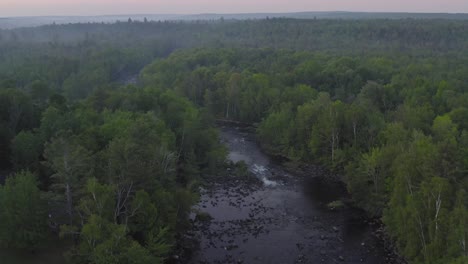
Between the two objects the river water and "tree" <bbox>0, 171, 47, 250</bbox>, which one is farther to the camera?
the river water

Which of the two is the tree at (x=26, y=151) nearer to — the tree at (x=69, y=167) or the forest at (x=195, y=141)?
the forest at (x=195, y=141)

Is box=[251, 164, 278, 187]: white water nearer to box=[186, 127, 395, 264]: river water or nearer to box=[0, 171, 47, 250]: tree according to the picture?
box=[186, 127, 395, 264]: river water

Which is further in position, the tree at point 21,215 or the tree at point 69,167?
the tree at point 69,167

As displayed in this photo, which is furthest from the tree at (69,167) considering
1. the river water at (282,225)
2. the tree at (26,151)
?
the river water at (282,225)

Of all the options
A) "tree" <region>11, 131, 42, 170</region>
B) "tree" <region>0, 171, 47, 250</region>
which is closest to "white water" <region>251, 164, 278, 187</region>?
"tree" <region>11, 131, 42, 170</region>

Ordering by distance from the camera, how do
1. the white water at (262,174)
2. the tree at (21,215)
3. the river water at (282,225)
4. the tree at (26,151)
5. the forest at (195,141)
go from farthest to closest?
the white water at (262,174), the tree at (26,151), the river water at (282,225), the forest at (195,141), the tree at (21,215)

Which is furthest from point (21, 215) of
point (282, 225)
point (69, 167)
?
point (282, 225)

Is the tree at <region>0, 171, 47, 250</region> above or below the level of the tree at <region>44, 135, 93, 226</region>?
below
